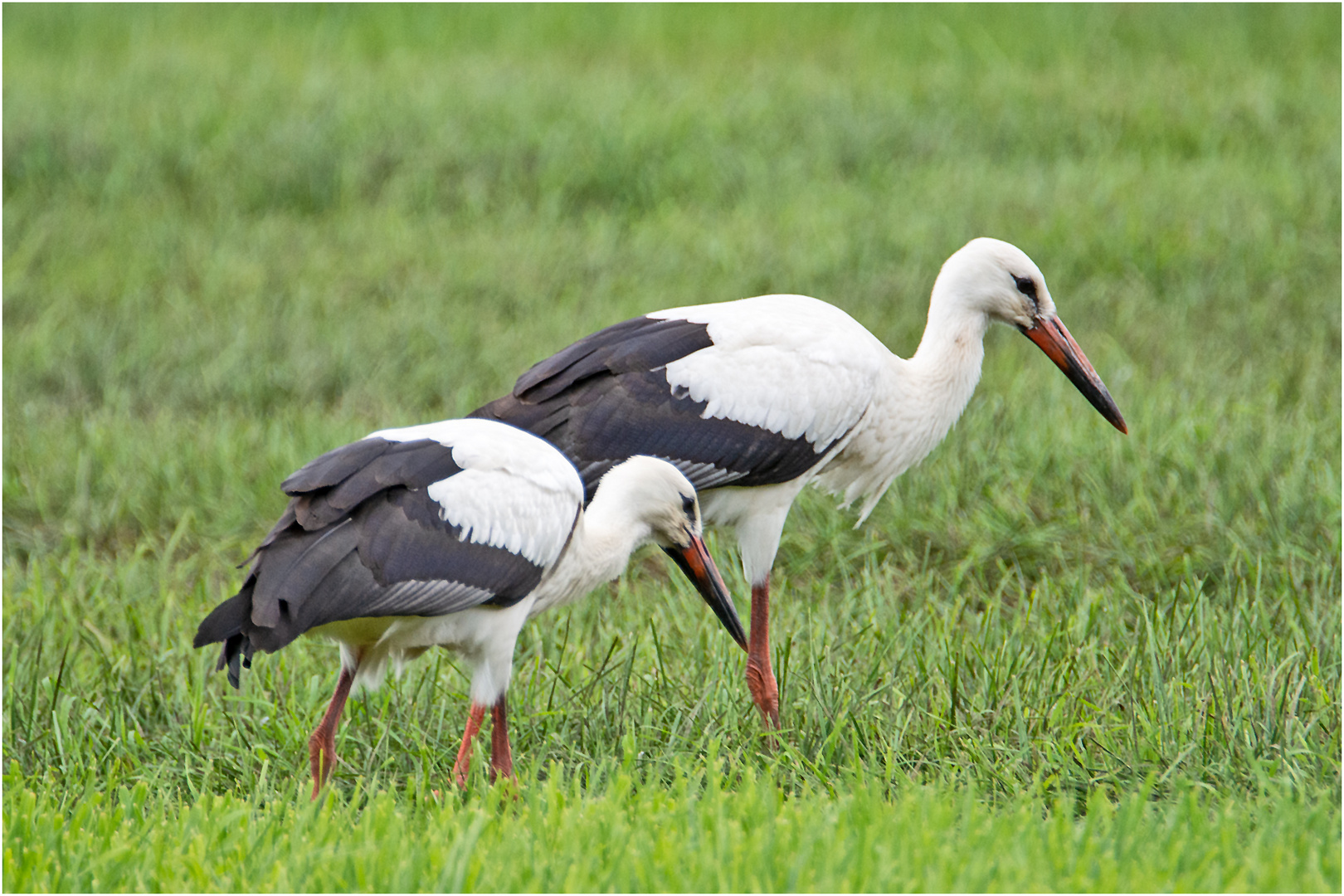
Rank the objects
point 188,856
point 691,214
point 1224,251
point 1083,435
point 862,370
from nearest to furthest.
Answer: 1. point 188,856
2. point 862,370
3. point 1083,435
4. point 1224,251
5. point 691,214

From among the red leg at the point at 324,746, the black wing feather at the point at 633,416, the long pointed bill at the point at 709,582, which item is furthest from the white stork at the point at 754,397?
the red leg at the point at 324,746

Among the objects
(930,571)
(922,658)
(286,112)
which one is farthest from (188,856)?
(286,112)

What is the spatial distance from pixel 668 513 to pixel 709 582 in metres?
0.23

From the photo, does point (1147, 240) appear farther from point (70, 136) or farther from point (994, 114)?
point (70, 136)

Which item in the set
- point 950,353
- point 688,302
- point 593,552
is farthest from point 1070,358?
point 688,302

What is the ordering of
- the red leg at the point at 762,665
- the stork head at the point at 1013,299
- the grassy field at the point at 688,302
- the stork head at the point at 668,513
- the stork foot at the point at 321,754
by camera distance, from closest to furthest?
the grassy field at the point at 688,302, the stork foot at the point at 321,754, the stork head at the point at 668,513, the red leg at the point at 762,665, the stork head at the point at 1013,299

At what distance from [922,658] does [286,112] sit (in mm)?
7180

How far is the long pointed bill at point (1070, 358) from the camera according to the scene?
4.47 metres

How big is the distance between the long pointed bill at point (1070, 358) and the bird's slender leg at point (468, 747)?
195cm

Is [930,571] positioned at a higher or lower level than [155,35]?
lower

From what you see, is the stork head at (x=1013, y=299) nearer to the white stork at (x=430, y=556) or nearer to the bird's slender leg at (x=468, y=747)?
the white stork at (x=430, y=556)

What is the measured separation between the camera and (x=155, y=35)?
1200 centimetres

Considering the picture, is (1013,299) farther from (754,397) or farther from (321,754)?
(321,754)

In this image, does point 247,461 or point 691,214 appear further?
point 691,214
